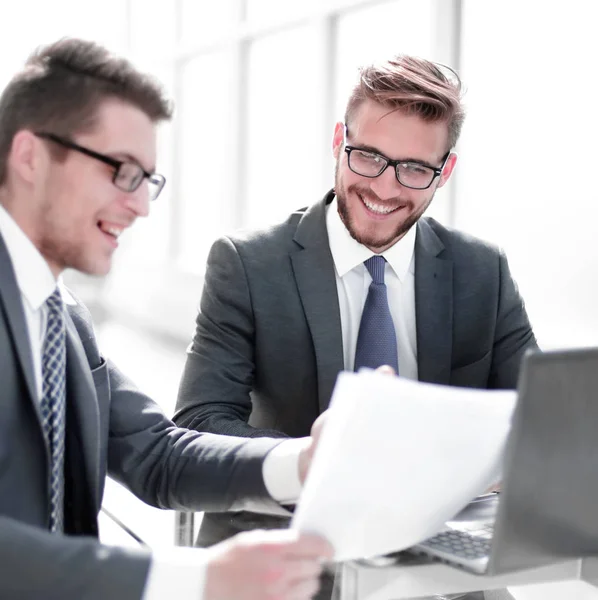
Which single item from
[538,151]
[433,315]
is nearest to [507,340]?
[433,315]

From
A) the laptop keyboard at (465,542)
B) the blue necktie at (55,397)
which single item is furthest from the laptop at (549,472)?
the blue necktie at (55,397)

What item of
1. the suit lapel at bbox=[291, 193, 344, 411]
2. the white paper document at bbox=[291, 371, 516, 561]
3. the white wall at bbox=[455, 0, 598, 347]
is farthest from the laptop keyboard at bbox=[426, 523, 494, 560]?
the white wall at bbox=[455, 0, 598, 347]

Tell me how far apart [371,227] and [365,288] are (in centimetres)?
15

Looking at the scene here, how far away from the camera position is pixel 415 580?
44.8 inches

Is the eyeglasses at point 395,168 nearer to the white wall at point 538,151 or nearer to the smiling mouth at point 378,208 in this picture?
the smiling mouth at point 378,208

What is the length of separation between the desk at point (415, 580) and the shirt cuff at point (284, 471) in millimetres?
236

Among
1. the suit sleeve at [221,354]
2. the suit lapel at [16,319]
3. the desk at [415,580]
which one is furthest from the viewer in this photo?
the suit sleeve at [221,354]

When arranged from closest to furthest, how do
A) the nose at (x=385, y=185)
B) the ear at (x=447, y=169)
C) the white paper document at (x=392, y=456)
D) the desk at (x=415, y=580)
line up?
the white paper document at (x=392, y=456), the desk at (x=415, y=580), the nose at (x=385, y=185), the ear at (x=447, y=169)

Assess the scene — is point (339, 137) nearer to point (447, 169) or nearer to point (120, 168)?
point (447, 169)

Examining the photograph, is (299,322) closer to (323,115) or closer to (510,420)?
(510,420)

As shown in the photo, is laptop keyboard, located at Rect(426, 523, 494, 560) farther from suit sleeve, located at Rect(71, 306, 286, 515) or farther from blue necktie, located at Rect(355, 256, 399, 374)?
blue necktie, located at Rect(355, 256, 399, 374)

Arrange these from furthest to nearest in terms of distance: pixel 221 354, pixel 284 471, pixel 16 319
→ 1. pixel 221 354
2. pixel 284 471
3. pixel 16 319

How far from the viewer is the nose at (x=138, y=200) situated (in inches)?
51.8

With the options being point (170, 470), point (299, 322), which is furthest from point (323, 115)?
point (170, 470)
